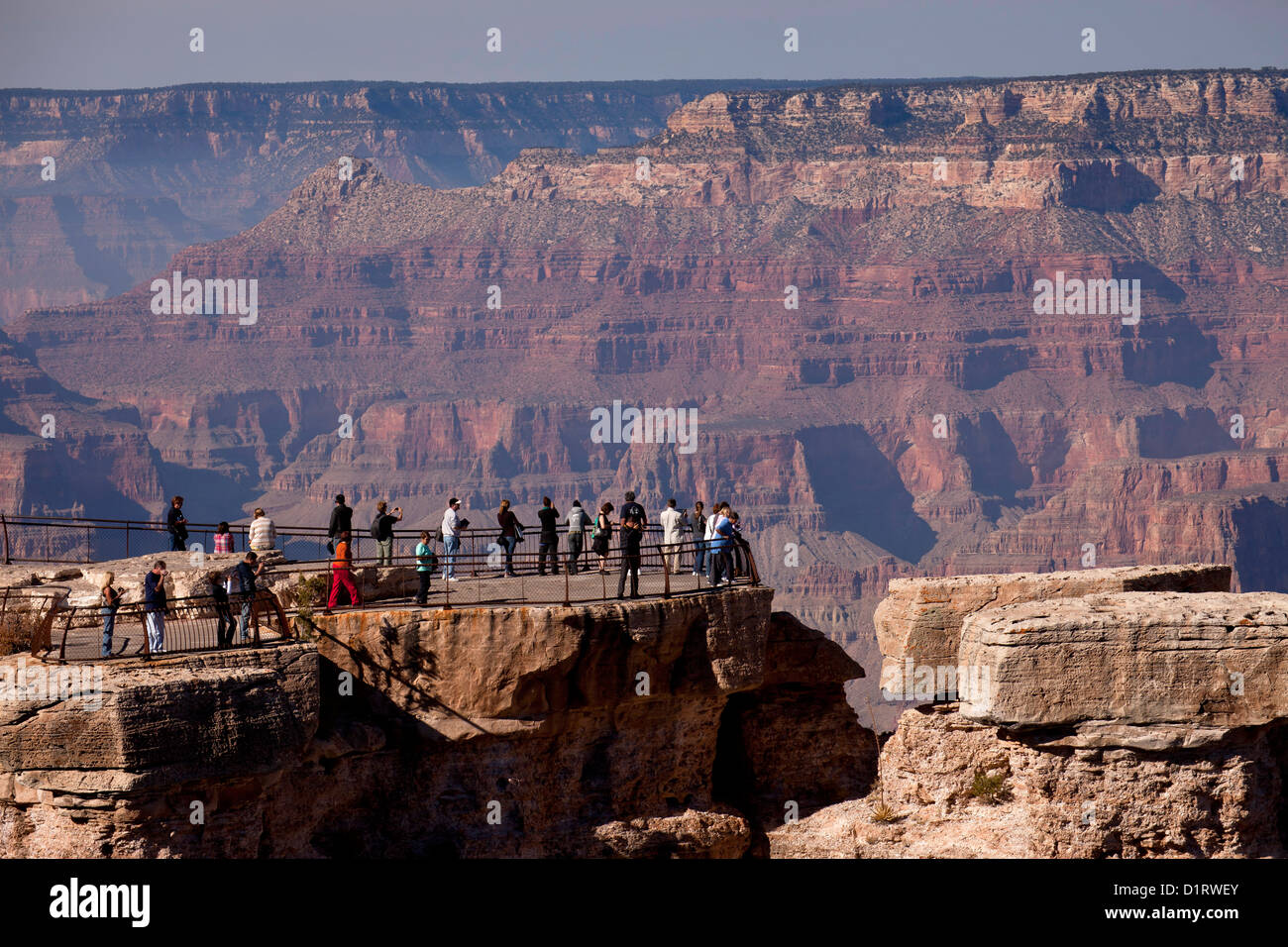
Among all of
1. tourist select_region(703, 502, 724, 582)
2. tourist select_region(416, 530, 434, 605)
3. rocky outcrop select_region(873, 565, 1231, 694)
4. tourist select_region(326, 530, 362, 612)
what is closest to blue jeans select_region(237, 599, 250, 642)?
tourist select_region(326, 530, 362, 612)

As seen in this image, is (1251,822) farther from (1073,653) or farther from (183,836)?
(183,836)

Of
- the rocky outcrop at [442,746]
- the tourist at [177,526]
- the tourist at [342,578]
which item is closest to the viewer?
the rocky outcrop at [442,746]

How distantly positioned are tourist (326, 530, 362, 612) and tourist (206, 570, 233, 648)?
1.32 metres

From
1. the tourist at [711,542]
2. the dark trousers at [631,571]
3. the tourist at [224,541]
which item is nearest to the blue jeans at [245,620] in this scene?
the dark trousers at [631,571]

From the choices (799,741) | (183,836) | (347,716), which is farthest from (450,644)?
(799,741)

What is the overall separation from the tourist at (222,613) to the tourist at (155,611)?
2.14 feet

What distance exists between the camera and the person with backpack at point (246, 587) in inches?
1064

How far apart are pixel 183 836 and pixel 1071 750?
33.5 feet

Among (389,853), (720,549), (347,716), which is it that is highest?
(720,549)

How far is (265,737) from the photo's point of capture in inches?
1005

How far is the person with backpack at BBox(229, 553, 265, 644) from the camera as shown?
27.0 m

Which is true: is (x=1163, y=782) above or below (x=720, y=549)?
below

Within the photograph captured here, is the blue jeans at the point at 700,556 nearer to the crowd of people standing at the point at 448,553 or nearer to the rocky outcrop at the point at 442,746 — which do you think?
the crowd of people standing at the point at 448,553

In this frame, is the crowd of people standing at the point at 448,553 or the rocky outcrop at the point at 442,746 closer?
the rocky outcrop at the point at 442,746
